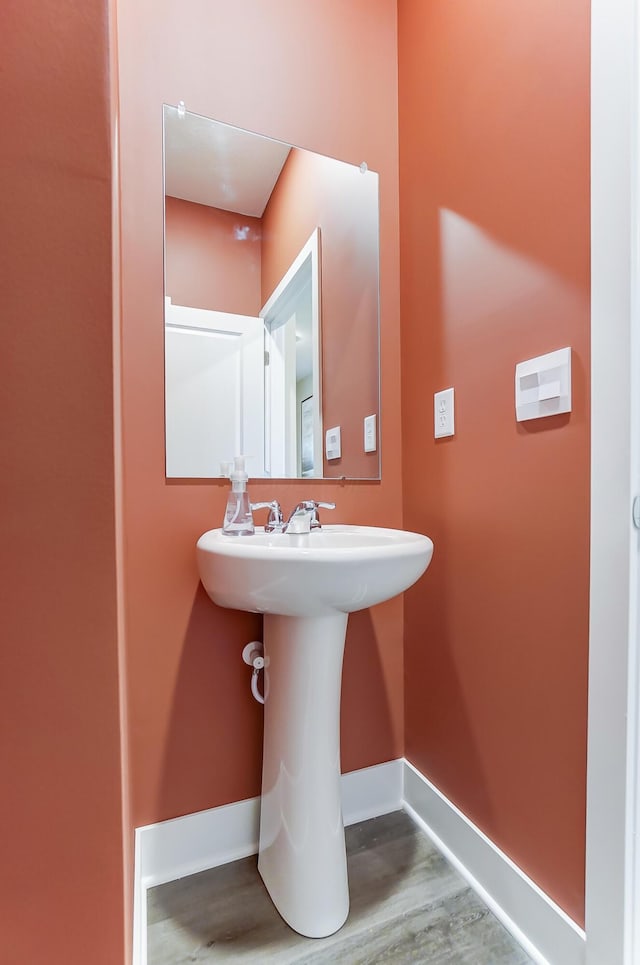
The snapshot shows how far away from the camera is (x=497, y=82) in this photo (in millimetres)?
997

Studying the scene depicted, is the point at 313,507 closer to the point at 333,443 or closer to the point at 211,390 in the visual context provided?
the point at 333,443

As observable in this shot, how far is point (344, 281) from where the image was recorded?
52.9 inches

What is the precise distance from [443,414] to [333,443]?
1.04ft

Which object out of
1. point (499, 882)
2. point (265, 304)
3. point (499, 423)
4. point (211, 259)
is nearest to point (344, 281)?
point (265, 304)

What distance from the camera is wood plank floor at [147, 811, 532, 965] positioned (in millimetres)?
907

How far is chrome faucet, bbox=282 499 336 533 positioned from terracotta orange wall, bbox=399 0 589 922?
0.32 metres

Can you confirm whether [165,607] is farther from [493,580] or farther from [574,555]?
[574,555]

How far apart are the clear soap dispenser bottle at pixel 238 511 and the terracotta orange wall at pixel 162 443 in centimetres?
7

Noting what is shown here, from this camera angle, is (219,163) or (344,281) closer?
(219,163)

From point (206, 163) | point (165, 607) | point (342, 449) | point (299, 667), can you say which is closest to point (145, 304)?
point (206, 163)

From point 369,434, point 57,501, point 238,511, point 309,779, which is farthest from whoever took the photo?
point 369,434

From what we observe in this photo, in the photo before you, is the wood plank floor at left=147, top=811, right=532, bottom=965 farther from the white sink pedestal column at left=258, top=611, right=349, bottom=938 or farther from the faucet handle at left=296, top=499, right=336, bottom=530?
the faucet handle at left=296, top=499, right=336, bottom=530

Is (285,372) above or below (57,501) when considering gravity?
above

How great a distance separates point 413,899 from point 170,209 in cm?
170
